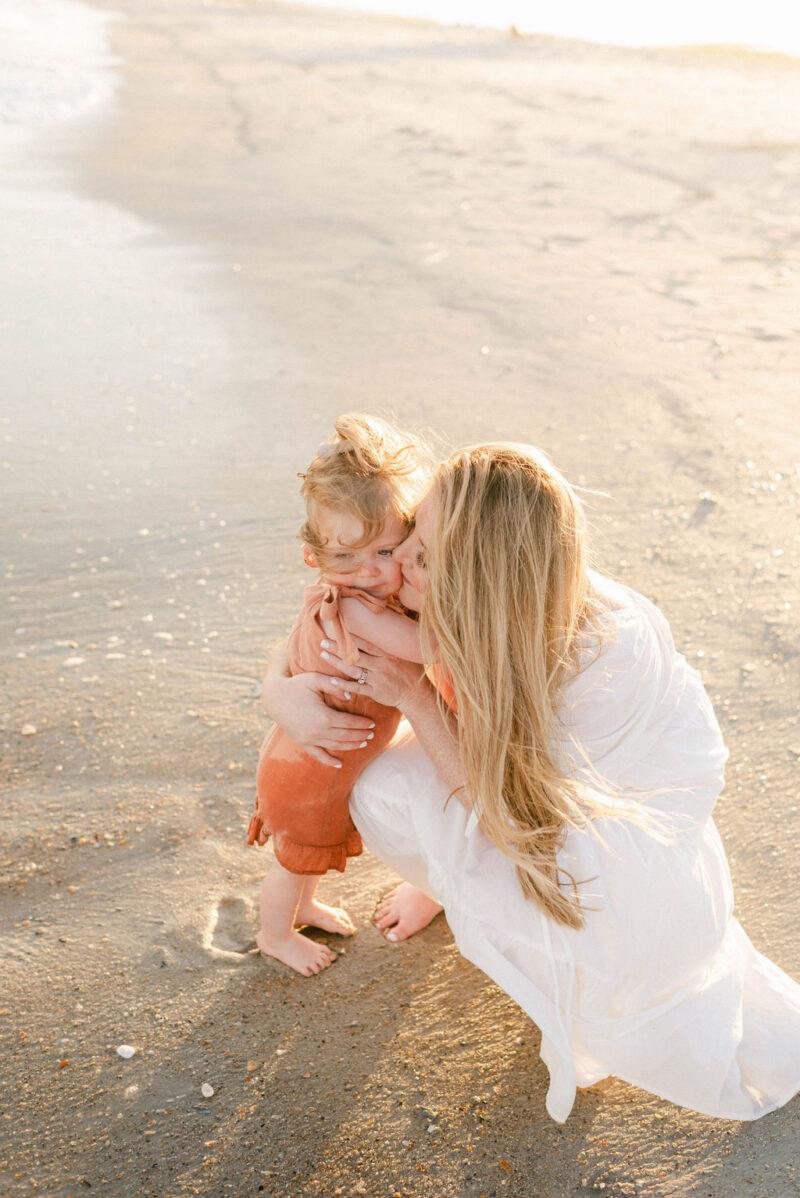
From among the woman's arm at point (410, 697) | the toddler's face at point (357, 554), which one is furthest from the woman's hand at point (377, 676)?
the toddler's face at point (357, 554)

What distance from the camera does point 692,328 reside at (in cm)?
681

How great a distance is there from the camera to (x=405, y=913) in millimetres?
2885

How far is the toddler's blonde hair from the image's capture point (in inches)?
94.4

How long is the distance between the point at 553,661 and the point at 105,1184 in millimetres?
1450

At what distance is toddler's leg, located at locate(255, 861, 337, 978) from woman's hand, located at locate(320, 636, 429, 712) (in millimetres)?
543

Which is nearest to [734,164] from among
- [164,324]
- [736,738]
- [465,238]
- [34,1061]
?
[465,238]

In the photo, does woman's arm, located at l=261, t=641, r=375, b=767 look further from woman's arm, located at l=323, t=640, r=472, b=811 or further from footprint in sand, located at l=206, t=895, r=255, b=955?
footprint in sand, located at l=206, t=895, r=255, b=955

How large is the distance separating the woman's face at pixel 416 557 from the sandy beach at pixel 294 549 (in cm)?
101

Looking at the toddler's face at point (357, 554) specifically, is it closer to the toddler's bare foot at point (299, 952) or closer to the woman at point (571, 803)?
the woman at point (571, 803)

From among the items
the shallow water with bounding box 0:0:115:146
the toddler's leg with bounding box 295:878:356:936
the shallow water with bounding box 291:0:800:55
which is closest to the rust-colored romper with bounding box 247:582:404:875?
the toddler's leg with bounding box 295:878:356:936

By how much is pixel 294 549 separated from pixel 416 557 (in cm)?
219

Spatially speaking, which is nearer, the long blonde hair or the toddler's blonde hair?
the long blonde hair

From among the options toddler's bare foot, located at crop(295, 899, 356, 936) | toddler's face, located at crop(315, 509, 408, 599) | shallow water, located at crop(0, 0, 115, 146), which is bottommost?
shallow water, located at crop(0, 0, 115, 146)

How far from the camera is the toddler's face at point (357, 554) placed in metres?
2.42
